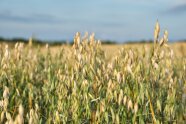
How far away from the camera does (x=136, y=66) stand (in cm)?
273

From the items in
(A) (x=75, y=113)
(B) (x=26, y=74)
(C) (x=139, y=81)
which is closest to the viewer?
(A) (x=75, y=113)

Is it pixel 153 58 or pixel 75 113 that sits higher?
pixel 153 58

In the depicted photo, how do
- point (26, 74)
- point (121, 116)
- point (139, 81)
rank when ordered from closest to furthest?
point (121, 116), point (139, 81), point (26, 74)

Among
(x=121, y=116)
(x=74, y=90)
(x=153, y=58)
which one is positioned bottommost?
(x=121, y=116)

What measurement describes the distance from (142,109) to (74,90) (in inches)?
18.3

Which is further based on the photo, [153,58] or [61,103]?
[153,58]

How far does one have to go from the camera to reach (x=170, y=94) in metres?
2.45

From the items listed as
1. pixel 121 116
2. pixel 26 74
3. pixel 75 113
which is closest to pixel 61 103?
pixel 75 113

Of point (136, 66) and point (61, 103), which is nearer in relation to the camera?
point (61, 103)

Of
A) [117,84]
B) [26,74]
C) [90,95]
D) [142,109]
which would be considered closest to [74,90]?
[90,95]

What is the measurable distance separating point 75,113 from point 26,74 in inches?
63.4

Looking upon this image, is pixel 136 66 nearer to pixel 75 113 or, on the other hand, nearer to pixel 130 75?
pixel 130 75

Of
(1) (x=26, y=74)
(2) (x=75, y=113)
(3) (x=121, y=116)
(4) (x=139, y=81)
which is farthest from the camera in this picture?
(1) (x=26, y=74)

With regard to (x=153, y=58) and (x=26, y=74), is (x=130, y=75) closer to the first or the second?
(x=153, y=58)
